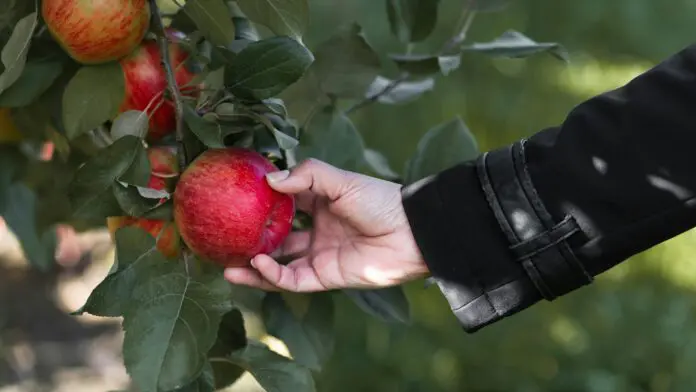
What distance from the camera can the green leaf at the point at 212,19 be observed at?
0.88 metres

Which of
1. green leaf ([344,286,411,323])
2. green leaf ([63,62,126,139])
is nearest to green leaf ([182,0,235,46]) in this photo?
green leaf ([63,62,126,139])

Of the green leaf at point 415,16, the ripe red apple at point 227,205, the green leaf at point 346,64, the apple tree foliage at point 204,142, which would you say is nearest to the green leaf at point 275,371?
the apple tree foliage at point 204,142

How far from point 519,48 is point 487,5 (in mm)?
126

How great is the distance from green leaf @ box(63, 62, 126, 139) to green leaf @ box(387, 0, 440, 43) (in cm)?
40

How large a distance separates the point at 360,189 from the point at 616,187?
29 centimetres

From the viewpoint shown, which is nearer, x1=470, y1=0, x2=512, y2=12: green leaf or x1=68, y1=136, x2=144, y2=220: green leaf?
x1=68, y1=136, x2=144, y2=220: green leaf

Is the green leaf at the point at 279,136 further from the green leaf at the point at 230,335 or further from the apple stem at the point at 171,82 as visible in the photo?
the green leaf at the point at 230,335

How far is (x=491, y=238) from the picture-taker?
1022 mm

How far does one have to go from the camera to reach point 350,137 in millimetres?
1180

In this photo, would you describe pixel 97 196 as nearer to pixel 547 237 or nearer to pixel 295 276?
pixel 295 276

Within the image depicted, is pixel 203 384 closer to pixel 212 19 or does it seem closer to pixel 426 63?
pixel 212 19

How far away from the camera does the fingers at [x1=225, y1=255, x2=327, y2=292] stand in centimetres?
102

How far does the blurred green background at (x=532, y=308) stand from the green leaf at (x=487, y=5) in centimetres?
109

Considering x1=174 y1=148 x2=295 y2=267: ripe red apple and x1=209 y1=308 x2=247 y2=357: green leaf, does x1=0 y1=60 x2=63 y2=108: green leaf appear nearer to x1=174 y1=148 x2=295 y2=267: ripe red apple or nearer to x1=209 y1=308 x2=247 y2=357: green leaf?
x1=174 y1=148 x2=295 y2=267: ripe red apple
